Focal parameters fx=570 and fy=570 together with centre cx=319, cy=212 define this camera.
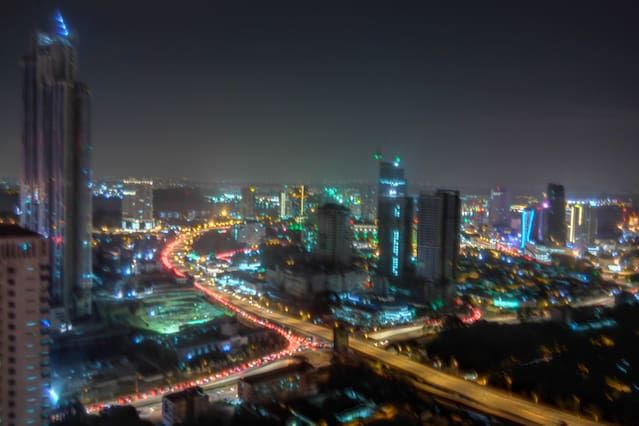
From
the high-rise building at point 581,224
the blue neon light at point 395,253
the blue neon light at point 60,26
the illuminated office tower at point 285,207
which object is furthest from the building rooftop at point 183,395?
the illuminated office tower at point 285,207

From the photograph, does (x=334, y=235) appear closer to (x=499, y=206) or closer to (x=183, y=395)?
(x=183, y=395)

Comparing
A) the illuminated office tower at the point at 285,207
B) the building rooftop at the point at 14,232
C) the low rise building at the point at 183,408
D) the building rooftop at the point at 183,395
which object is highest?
the building rooftop at the point at 14,232

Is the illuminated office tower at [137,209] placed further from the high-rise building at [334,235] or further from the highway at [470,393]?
the highway at [470,393]

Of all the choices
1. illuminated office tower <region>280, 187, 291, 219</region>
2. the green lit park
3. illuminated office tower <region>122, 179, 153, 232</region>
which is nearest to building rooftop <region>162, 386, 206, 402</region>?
the green lit park

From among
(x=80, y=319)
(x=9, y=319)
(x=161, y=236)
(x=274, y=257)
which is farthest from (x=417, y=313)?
(x=161, y=236)

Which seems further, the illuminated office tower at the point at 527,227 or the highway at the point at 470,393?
the illuminated office tower at the point at 527,227

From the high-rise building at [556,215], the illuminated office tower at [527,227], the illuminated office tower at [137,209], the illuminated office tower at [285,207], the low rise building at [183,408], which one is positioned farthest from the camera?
A: the illuminated office tower at [285,207]

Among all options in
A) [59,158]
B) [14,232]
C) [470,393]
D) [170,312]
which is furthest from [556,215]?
[14,232]
